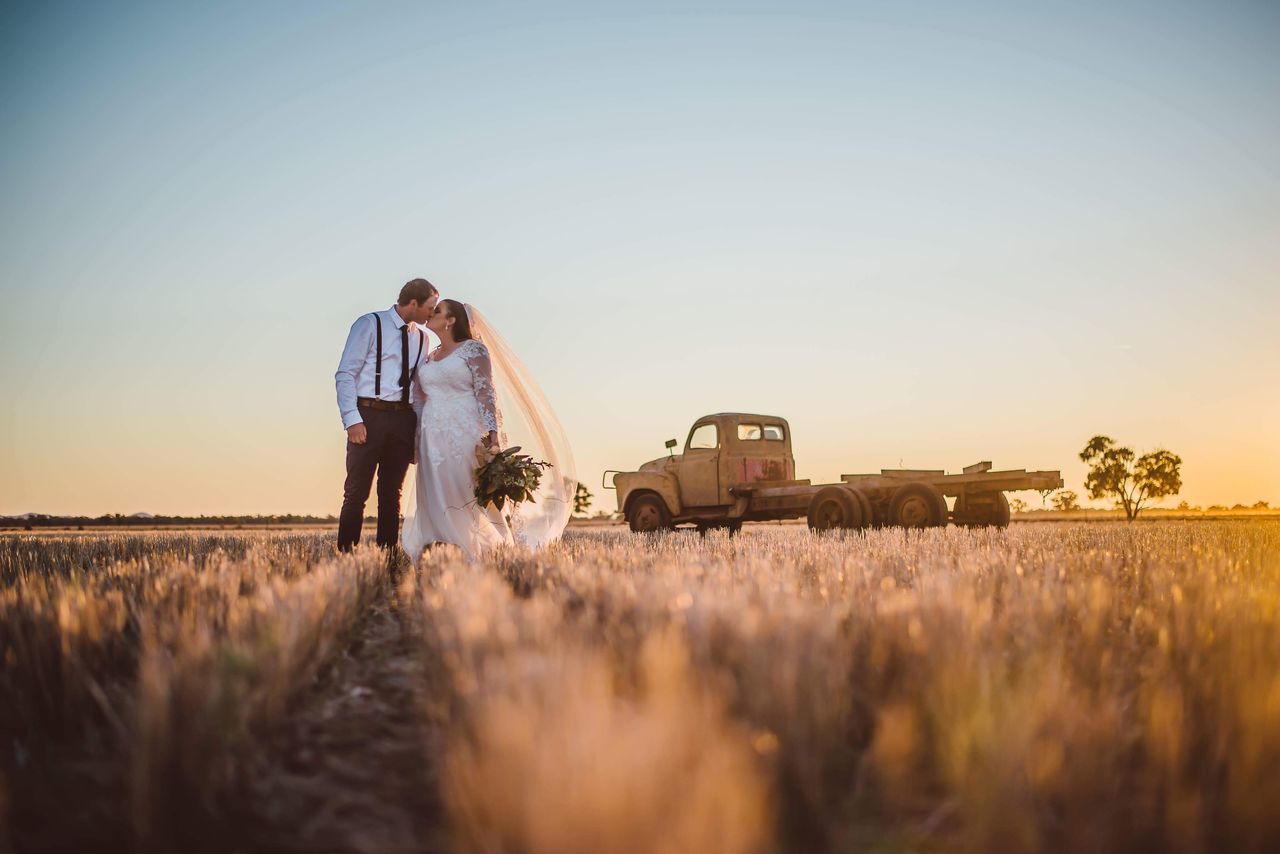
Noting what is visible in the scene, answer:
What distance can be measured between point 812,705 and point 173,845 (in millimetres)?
1297

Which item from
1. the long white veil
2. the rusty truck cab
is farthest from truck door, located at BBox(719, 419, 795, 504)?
the long white veil

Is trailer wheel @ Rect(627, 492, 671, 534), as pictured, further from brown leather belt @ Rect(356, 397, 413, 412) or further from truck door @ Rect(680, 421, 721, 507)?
brown leather belt @ Rect(356, 397, 413, 412)

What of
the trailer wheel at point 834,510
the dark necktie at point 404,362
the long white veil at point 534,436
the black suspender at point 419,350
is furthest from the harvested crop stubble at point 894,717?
the trailer wheel at point 834,510

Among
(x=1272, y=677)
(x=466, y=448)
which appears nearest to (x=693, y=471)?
(x=466, y=448)

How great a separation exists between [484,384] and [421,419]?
0.77 m

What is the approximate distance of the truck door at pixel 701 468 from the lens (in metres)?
15.0

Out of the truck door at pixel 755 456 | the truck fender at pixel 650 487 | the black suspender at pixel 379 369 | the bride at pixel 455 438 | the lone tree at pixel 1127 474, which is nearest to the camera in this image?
the black suspender at pixel 379 369

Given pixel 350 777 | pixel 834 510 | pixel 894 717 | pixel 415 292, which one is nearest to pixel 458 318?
pixel 415 292

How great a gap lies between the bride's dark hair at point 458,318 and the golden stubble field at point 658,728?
5.12 m

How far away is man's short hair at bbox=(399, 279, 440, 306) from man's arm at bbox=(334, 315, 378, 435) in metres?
0.45

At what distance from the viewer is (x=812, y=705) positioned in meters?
1.67

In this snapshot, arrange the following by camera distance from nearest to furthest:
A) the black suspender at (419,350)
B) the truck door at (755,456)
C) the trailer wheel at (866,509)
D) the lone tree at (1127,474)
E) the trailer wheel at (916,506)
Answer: the black suspender at (419,350) → the trailer wheel at (916,506) → the trailer wheel at (866,509) → the truck door at (755,456) → the lone tree at (1127,474)

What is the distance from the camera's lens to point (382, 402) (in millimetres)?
7441

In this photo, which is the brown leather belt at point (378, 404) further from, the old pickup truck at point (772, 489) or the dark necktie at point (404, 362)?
the old pickup truck at point (772, 489)
